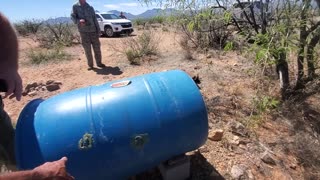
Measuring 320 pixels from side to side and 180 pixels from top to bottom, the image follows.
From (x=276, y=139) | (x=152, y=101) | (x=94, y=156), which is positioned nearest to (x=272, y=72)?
(x=276, y=139)

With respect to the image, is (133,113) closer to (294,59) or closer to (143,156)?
(143,156)

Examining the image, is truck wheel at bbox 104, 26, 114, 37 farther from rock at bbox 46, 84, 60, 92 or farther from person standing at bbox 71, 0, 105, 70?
rock at bbox 46, 84, 60, 92

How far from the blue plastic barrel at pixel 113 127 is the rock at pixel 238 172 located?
626 mm

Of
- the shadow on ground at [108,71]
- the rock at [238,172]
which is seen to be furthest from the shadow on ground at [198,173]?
the shadow on ground at [108,71]

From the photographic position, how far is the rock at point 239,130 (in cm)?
305

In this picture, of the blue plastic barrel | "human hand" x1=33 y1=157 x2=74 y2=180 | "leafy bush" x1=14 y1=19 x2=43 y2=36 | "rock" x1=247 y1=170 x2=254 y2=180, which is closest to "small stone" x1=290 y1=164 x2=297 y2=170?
"rock" x1=247 y1=170 x2=254 y2=180

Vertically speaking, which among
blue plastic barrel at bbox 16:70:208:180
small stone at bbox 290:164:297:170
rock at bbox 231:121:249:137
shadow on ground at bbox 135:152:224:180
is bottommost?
small stone at bbox 290:164:297:170

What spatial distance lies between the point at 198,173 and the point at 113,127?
3.05 ft

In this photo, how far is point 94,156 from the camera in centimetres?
189

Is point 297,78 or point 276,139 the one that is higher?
point 297,78

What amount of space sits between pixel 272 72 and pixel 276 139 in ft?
4.48

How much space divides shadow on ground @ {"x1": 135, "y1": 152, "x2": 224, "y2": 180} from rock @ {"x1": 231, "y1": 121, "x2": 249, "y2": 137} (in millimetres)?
575

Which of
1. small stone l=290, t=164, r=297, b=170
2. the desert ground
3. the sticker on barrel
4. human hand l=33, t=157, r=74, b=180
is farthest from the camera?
small stone l=290, t=164, r=297, b=170

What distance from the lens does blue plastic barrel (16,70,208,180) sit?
187 centimetres
